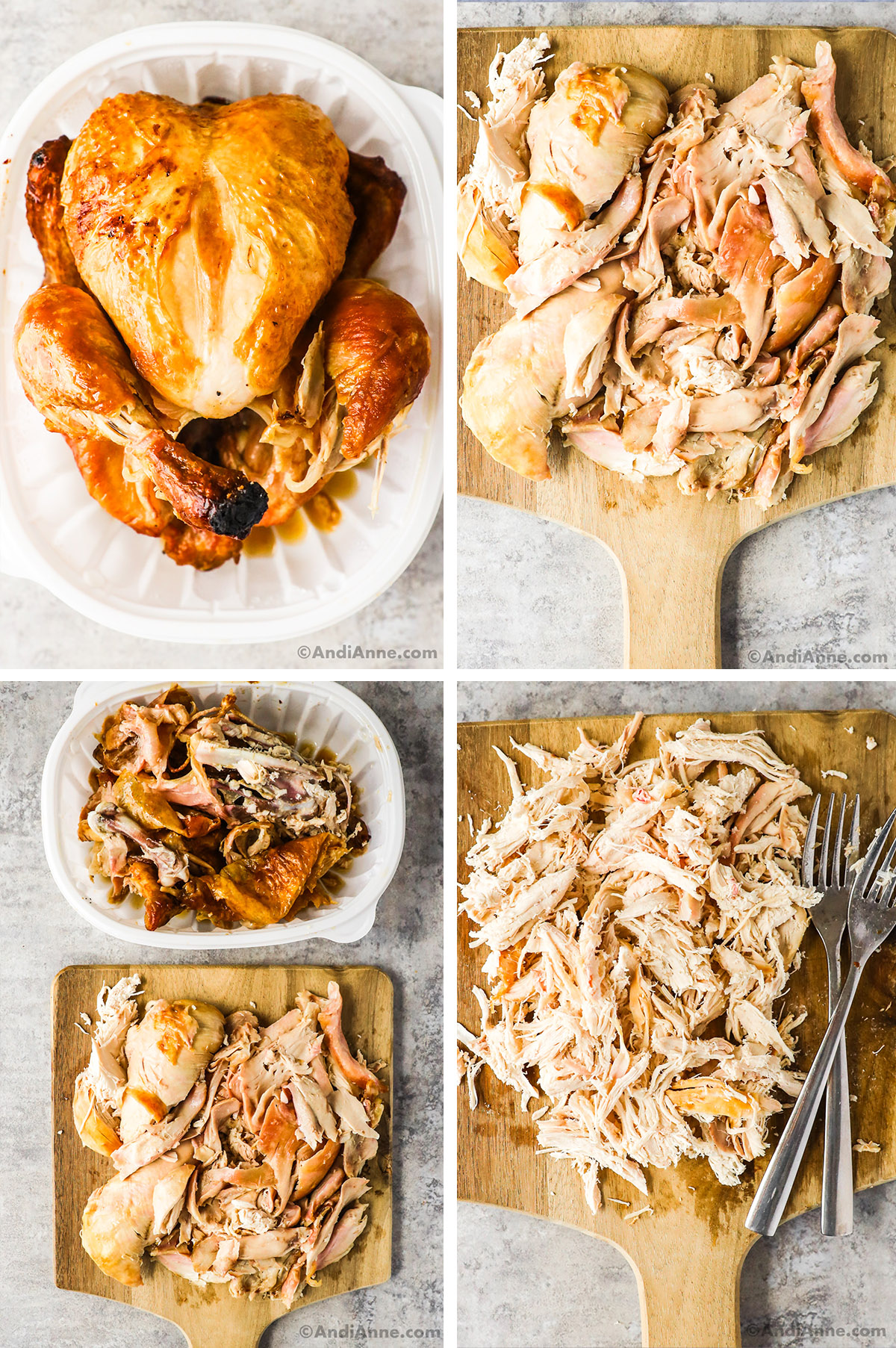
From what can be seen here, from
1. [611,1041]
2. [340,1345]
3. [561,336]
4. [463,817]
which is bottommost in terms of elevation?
[340,1345]

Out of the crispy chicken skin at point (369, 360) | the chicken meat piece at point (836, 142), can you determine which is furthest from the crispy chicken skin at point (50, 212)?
the chicken meat piece at point (836, 142)

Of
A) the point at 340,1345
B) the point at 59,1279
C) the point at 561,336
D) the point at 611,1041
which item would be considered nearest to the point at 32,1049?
the point at 59,1279

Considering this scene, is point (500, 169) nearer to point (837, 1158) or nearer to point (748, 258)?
point (748, 258)

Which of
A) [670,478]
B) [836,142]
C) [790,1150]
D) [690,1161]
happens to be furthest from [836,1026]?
[836,142]

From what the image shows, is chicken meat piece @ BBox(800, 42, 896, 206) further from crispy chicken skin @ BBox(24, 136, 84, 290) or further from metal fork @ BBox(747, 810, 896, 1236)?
crispy chicken skin @ BBox(24, 136, 84, 290)

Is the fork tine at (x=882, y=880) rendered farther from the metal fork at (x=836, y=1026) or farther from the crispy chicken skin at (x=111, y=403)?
the crispy chicken skin at (x=111, y=403)

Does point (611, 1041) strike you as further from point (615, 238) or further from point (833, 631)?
point (615, 238)
